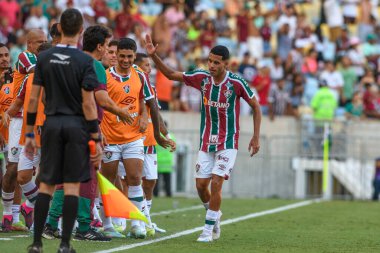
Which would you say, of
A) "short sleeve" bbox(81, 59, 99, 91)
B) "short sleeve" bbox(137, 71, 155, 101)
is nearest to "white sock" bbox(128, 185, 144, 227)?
"short sleeve" bbox(137, 71, 155, 101)

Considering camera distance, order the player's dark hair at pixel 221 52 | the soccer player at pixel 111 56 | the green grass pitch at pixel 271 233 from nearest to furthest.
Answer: the green grass pitch at pixel 271 233
the player's dark hair at pixel 221 52
the soccer player at pixel 111 56

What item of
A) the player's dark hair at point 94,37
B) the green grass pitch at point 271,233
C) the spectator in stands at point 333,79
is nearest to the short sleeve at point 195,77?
the player's dark hair at point 94,37

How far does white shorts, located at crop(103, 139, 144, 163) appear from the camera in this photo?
40.2ft

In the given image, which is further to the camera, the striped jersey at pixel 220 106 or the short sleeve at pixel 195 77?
the short sleeve at pixel 195 77

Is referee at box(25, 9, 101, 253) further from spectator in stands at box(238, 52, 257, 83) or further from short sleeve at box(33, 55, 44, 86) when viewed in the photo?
spectator in stands at box(238, 52, 257, 83)

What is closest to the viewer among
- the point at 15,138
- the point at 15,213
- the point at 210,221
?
the point at 210,221

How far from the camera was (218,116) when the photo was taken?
40.2ft

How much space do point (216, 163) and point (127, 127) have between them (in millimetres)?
1161

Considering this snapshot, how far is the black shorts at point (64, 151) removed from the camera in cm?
953

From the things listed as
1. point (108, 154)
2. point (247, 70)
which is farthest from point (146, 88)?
point (247, 70)

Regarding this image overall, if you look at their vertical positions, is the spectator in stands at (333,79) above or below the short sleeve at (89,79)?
above

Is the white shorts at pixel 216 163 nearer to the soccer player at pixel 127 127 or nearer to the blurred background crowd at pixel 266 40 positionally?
the soccer player at pixel 127 127

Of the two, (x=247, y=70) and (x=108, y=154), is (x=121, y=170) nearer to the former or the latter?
(x=108, y=154)

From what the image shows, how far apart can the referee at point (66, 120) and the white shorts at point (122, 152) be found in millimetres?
2586
